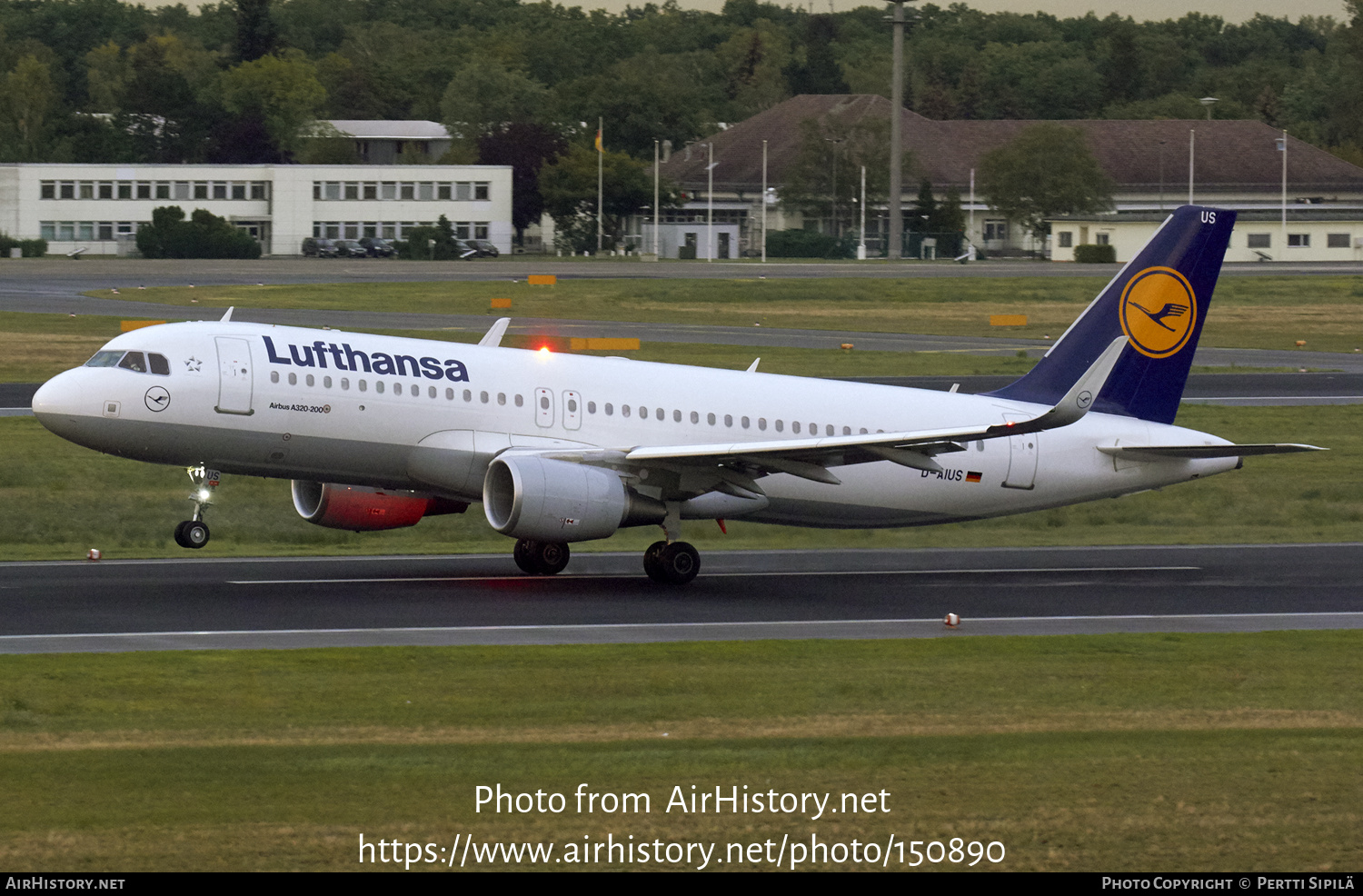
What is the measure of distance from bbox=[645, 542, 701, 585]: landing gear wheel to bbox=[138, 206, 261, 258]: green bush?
106781 mm

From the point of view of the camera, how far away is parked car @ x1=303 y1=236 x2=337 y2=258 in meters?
137

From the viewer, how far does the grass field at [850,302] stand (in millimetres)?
85062

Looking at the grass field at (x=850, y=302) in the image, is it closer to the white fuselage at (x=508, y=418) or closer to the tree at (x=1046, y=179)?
the tree at (x=1046, y=179)

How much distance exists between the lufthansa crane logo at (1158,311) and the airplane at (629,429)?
0.04 metres

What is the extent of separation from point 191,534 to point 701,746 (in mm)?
12604

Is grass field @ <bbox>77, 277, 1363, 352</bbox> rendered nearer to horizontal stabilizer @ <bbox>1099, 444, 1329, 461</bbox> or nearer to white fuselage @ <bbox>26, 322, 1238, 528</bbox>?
horizontal stabilizer @ <bbox>1099, 444, 1329, 461</bbox>

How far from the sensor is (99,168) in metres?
139

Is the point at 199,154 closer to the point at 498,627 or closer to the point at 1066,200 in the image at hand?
the point at 1066,200

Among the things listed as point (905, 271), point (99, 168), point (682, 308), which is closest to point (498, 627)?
point (682, 308)

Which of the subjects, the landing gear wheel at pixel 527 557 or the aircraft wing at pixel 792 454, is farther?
the landing gear wheel at pixel 527 557

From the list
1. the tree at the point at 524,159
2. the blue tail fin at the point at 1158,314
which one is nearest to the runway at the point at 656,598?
the blue tail fin at the point at 1158,314

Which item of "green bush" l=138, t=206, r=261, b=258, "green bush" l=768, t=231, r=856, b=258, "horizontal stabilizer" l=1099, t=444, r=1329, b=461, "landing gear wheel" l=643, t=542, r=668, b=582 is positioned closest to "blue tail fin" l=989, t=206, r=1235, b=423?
"horizontal stabilizer" l=1099, t=444, r=1329, b=461

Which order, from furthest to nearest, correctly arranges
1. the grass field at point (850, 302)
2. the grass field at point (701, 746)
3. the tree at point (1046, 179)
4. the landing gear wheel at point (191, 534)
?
the tree at point (1046, 179)
the grass field at point (850, 302)
the landing gear wheel at point (191, 534)
the grass field at point (701, 746)
